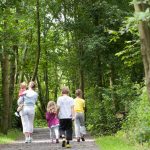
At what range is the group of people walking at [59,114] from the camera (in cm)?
1454

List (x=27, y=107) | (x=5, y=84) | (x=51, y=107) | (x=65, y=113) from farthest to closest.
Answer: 1. (x=5, y=84)
2. (x=51, y=107)
3. (x=27, y=107)
4. (x=65, y=113)

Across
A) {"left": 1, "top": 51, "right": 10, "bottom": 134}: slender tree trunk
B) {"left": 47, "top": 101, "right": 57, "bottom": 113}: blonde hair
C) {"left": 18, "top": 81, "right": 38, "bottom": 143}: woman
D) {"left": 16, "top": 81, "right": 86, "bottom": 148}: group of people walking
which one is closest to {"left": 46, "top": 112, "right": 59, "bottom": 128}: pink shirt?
{"left": 16, "top": 81, "right": 86, "bottom": 148}: group of people walking

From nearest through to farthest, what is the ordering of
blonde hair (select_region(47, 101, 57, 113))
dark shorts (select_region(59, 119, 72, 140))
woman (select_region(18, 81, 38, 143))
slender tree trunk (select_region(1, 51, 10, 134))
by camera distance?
dark shorts (select_region(59, 119, 72, 140)) < woman (select_region(18, 81, 38, 143)) < blonde hair (select_region(47, 101, 57, 113)) < slender tree trunk (select_region(1, 51, 10, 134))

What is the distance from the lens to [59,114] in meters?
14.6

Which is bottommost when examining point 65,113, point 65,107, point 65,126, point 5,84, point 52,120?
point 65,126

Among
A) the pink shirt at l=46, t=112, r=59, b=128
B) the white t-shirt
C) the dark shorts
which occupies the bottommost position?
the dark shorts

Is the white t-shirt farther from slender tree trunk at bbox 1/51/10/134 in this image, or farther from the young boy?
slender tree trunk at bbox 1/51/10/134

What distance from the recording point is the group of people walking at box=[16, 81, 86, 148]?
1454 cm

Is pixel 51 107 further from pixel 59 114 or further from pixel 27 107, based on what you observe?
pixel 59 114

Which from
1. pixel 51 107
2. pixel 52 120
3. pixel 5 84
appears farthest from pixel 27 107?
pixel 5 84

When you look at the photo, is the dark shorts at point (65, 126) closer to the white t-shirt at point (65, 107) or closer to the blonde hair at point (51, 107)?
the white t-shirt at point (65, 107)

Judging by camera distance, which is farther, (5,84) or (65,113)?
(5,84)

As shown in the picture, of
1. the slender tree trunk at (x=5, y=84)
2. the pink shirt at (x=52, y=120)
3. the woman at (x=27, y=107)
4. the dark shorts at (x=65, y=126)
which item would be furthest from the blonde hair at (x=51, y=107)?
the slender tree trunk at (x=5, y=84)

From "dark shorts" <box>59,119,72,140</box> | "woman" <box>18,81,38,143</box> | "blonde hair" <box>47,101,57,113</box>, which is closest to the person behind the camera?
"dark shorts" <box>59,119,72,140</box>
